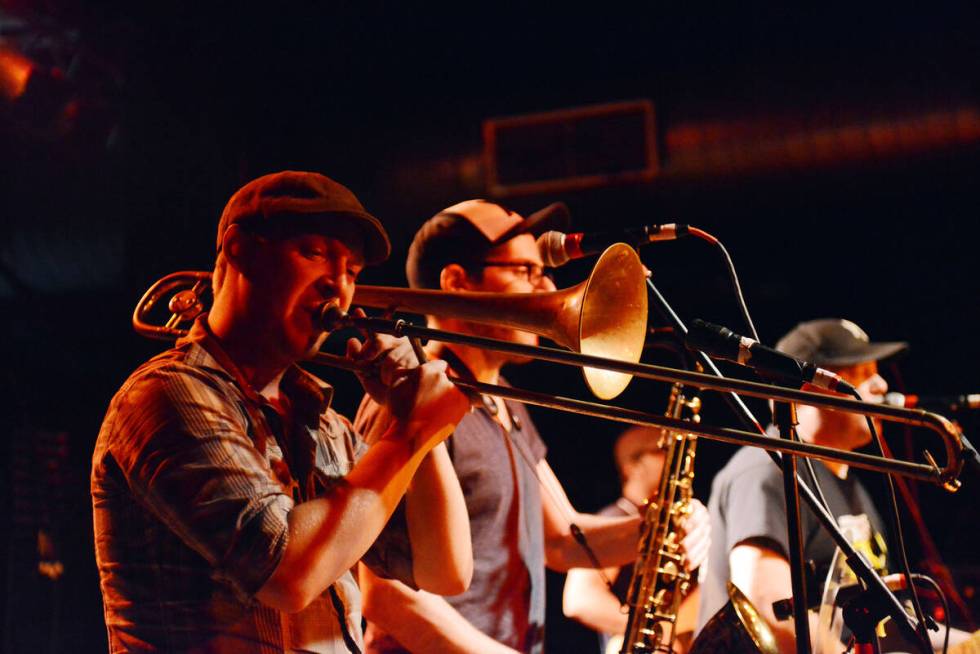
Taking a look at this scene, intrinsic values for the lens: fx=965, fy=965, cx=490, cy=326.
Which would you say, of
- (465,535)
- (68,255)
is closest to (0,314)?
(68,255)

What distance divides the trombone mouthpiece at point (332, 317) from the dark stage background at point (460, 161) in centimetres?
180

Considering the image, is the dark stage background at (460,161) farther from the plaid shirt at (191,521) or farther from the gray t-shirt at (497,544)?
the plaid shirt at (191,521)

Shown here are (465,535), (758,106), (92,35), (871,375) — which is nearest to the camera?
(465,535)

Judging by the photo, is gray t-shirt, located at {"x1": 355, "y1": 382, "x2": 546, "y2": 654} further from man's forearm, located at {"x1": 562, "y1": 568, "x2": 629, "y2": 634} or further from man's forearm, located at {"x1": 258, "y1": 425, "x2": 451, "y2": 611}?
man's forearm, located at {"x1": 562, "y1": 568, "x2": 629, "y2": 634}

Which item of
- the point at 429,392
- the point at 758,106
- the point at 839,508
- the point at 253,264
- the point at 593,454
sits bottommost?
the point at 593,454

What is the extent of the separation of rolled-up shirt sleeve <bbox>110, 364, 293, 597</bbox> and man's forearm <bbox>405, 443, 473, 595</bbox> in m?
0.45

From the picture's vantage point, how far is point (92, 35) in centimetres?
456

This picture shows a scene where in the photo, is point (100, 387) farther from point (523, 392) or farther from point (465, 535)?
point (523, 392)

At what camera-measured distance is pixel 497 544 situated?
283 cm

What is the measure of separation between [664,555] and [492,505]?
0.60 meters

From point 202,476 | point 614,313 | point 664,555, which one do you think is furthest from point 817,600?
point 202,476

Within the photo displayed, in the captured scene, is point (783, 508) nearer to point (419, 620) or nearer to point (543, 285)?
point (543, 285)

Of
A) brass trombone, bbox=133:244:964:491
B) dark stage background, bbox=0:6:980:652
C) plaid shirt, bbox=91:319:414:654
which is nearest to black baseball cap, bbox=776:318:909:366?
dark stage background, bbox=0:6:980:652

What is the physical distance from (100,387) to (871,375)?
138 inches
